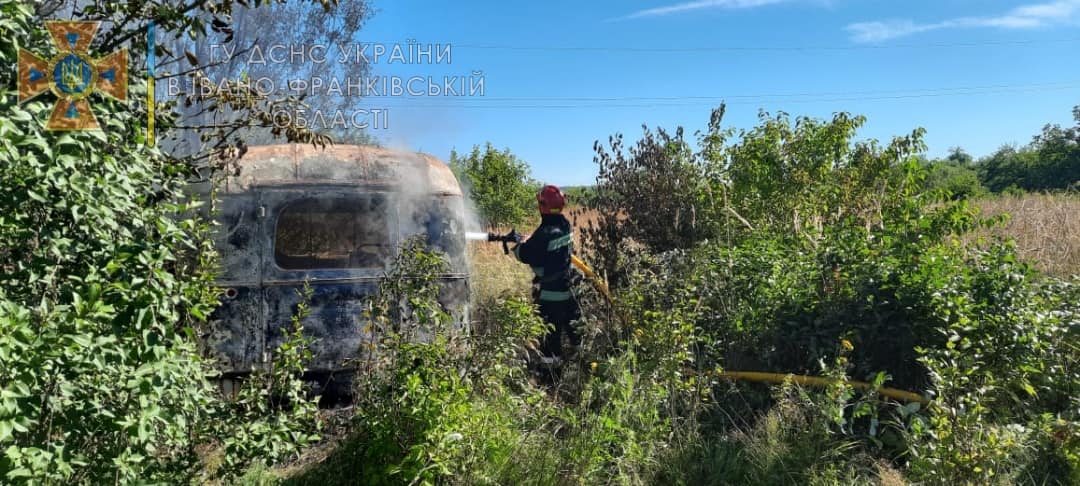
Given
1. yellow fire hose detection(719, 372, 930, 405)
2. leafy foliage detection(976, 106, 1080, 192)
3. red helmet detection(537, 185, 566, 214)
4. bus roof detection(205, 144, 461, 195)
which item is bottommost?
yellow fire hose detection(719, 372, 930, 405)

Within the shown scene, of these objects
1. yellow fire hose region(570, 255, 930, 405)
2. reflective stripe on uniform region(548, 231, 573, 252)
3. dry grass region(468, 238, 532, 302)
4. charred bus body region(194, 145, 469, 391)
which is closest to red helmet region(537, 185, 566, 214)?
reflective stripe on uniform region(548, 231, 573, 252)

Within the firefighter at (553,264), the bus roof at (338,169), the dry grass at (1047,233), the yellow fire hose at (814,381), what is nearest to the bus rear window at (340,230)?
the bus roof at (338,169)

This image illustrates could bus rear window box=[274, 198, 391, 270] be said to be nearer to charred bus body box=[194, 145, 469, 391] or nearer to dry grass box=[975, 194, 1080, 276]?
charred bus body box=[194, 145, 469, 391]

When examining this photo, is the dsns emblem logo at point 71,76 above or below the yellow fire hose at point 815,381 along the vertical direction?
above

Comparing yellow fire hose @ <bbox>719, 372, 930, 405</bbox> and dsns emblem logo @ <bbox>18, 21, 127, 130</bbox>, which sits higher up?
dsns emblem logo @ <bbox>18, 21, 127, 130</bbox>

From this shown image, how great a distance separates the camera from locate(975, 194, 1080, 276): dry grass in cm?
746

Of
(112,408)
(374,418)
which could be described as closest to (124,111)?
(112,408)

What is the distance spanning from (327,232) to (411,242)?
2.33 metres

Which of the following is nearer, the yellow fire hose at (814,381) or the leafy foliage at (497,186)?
the yellow fire hose at (814,381)

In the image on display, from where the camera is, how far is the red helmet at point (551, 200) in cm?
673

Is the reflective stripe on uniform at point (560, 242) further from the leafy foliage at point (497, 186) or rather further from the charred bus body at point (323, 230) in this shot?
the leafy foliage at point (497, 186)

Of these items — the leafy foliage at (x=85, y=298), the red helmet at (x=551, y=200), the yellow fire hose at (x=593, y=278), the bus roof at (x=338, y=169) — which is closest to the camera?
the leafy foliage at (x=85, y=298)

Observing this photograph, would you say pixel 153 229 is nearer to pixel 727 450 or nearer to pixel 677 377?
pixel 677 377

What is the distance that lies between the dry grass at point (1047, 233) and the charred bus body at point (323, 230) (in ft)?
15.9
